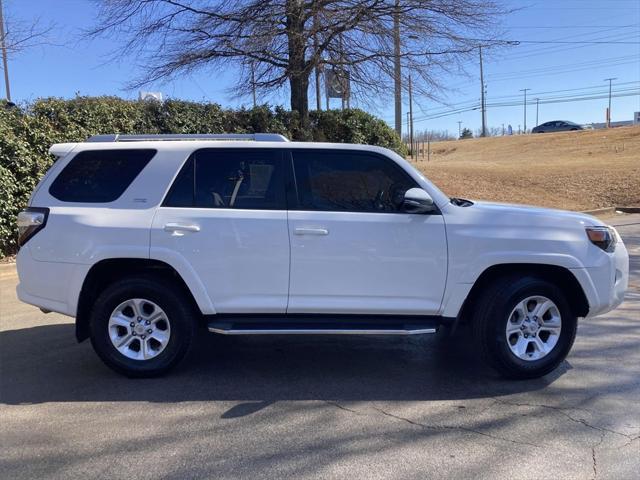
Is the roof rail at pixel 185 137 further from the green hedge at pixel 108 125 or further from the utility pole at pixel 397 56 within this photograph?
the utility pole at pixel 397 56

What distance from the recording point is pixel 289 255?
14.3 feet

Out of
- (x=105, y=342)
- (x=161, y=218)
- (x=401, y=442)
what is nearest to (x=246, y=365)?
(x=105, y=342)

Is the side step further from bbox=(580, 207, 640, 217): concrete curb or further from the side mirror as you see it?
bbox=(580, 207, 640, 217): concrete curb

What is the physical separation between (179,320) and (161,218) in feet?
2.70

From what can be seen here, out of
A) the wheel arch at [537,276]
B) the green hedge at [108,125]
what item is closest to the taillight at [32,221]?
the wheel arch at [537,276]

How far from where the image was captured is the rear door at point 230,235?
14.3ft

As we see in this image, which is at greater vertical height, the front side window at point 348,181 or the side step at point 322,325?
the front side window at point 348,181

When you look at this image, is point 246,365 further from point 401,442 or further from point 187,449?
point 401,442

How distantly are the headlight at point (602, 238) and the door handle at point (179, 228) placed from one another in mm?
3122

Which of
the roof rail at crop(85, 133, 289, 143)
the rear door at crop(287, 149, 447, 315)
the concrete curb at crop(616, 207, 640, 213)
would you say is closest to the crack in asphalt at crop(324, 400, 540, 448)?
the rear door at crop(287, 149, 447, 315)

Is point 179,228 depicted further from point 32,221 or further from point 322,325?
point 322,325

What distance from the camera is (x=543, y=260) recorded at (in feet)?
14.3

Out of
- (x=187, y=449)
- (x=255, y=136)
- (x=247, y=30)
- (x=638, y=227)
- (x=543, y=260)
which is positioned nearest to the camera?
(x=187, y=449)

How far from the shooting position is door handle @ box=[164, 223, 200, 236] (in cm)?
436
